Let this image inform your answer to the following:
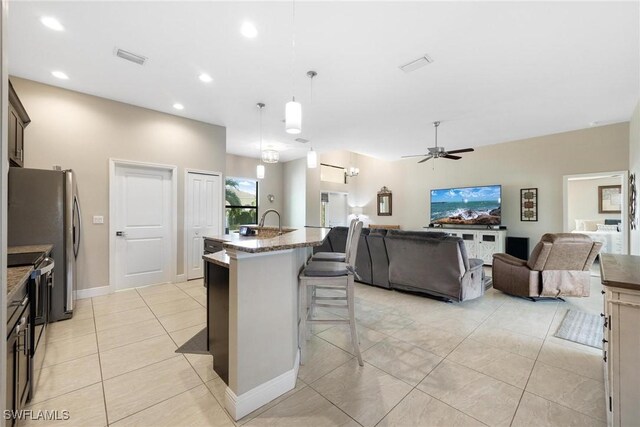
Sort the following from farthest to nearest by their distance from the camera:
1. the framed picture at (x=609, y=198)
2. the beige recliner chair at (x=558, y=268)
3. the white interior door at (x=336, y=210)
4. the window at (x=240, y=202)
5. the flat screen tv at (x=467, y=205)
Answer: the white interior door at (x=336, y=210) < the window at (x=240, y=202) < the framed picture at (x=609, y=198) < the flat screen tv at (x=467, y=205) < the beige recliner chair at (x=558, y=268)

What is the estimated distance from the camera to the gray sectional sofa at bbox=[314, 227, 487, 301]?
3307mm

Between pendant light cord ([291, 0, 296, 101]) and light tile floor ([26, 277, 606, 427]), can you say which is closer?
light tile floor ([26, 277, 606, 427])

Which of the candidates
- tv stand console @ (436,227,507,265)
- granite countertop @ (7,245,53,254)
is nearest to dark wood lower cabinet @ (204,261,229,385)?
granite countertop @ (7,245,53,254)

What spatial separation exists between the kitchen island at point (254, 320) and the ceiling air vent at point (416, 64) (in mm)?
2441

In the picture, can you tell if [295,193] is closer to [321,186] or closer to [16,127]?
[321,186]

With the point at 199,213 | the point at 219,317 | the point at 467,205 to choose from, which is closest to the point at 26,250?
the point at 219,317

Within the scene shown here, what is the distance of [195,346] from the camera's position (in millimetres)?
2346

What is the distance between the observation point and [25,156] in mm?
3250

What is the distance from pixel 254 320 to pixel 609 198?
9.57 m

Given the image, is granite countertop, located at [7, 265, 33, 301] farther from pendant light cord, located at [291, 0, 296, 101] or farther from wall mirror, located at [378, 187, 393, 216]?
wall mirror, located at [378, 187, 393, 216]

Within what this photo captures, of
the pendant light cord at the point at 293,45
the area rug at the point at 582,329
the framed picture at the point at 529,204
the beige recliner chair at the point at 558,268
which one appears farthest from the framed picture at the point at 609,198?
the pendant light cord at the point at 293,45

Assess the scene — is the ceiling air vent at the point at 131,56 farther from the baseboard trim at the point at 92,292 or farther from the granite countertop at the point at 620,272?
the granite countertop at the point at 620,272

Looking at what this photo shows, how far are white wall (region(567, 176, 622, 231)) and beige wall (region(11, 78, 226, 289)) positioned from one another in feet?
32.0

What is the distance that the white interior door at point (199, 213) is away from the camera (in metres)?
4.58
